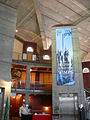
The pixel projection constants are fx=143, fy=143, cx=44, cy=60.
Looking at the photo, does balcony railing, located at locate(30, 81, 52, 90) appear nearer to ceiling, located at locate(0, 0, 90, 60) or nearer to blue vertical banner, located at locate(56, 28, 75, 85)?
blue vertical banner, located at locate(56, 28, 75, 85)

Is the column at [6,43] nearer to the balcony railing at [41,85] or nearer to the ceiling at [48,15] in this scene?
the ceiling at [48,15]

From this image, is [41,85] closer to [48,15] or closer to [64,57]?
[64,57]

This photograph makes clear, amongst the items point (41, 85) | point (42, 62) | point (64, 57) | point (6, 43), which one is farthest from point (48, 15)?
point (41, 85)

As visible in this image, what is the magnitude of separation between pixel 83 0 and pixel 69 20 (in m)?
4.03

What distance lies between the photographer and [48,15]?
19578 millimetres

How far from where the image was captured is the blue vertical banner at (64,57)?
1395 cm

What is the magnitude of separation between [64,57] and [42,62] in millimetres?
4349

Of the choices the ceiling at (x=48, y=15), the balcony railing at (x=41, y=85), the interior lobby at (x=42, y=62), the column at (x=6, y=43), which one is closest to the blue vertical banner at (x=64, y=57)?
the interior lobby at (x=42, y=62)

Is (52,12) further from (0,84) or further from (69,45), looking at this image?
(0,84)

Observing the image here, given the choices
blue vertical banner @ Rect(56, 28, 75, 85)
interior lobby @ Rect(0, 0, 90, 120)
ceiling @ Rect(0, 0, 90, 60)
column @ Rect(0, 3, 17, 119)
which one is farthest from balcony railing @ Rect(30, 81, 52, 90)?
column @ Rect(0, 3, 17, 119)

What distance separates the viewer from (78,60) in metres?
14.6

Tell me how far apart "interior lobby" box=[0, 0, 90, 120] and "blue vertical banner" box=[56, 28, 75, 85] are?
15 centimetres

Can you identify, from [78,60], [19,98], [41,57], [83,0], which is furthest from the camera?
[41,57]

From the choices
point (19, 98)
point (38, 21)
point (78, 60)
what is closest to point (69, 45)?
point (78, 60)
